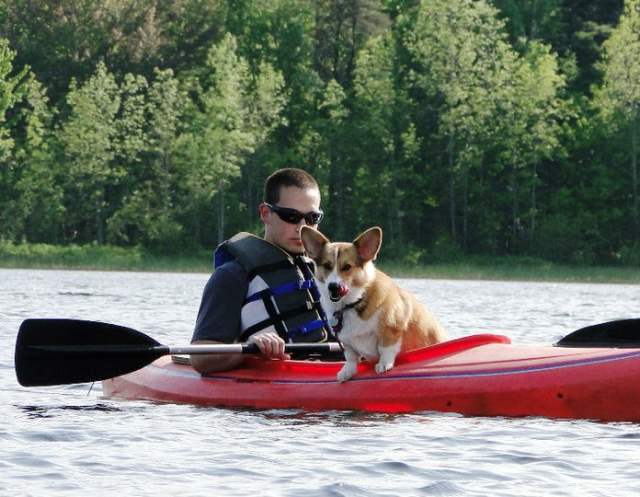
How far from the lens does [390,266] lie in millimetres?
48406

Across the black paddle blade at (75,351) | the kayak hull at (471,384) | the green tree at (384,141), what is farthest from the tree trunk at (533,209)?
the kayak hull at (471,384)

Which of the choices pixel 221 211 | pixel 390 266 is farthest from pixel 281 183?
pixel 221 211

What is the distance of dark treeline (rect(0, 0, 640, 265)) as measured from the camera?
5153cm

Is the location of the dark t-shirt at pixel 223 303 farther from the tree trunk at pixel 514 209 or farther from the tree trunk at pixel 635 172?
the tree trunk at pixel 635 172

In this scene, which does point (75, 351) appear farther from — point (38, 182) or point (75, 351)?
point (38, 182)

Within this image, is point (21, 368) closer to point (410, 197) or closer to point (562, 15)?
point (410, 197)

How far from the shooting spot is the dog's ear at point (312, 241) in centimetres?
845

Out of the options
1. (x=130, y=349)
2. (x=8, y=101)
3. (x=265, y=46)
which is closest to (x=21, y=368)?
(x=130, y=349)

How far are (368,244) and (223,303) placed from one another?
117 centimetres

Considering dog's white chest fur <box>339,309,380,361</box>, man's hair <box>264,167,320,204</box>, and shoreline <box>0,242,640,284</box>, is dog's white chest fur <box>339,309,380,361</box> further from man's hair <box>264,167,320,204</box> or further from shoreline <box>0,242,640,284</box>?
shoreline <box>0,242,640,284</box>

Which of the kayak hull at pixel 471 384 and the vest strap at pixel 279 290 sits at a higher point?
the vest strap at pixel 279 290

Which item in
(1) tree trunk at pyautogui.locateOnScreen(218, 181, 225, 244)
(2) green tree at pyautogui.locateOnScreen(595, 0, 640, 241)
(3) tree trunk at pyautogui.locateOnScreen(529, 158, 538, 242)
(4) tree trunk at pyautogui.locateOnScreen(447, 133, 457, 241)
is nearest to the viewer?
(2) green tree at pyautogui.locateOnScreen(595, 0, 640, 241)

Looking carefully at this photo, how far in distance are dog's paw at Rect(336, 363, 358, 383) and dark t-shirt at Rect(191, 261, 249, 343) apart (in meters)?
0.75

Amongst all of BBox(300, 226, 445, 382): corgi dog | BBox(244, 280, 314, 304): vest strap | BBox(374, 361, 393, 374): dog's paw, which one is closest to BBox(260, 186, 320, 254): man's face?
BBox(244, 280, 314, 304): vest strap
